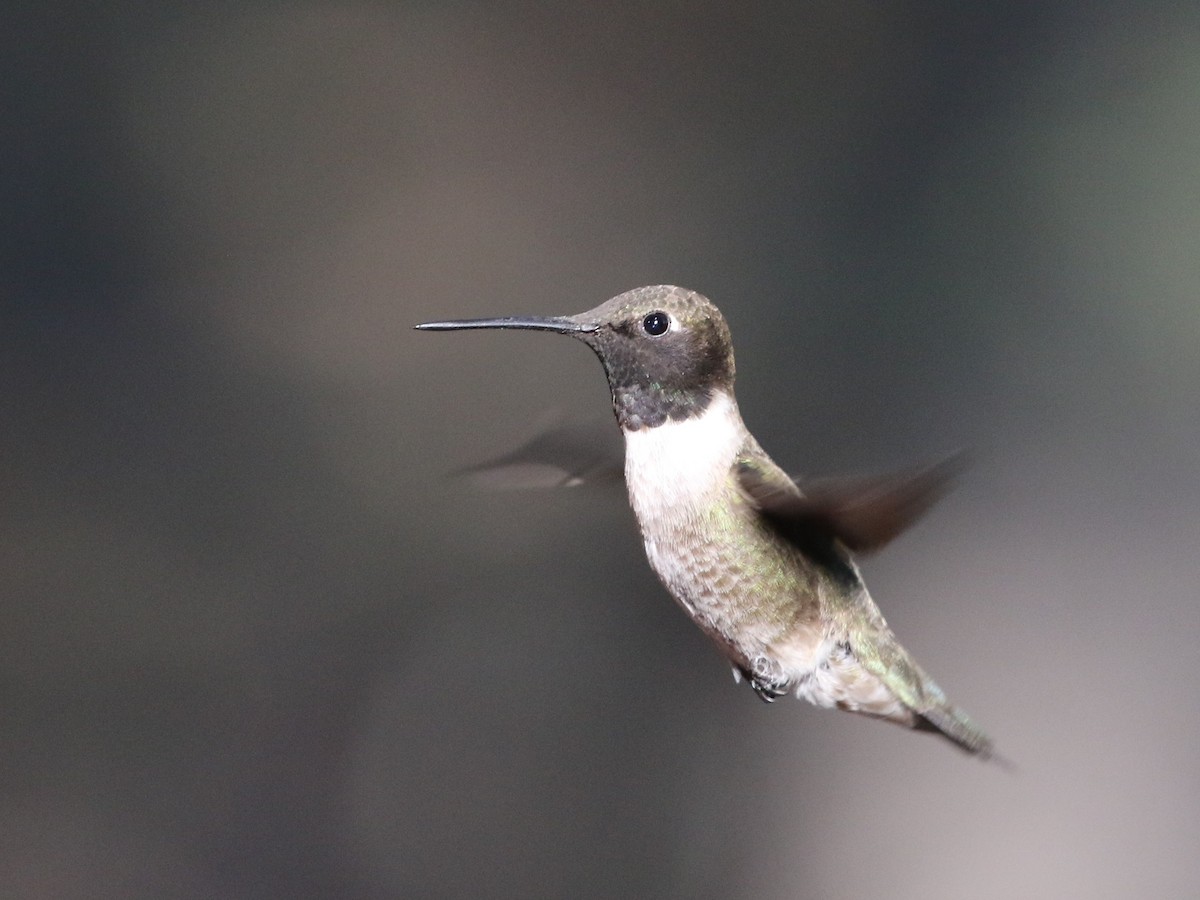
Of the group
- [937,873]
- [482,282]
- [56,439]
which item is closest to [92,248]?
[56,439]

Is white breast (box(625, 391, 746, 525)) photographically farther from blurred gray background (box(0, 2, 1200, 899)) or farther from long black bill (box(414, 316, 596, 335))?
blurred gray background (box(0, 2, 1200, 899))

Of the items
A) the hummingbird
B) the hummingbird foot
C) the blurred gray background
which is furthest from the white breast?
the blurred gray background

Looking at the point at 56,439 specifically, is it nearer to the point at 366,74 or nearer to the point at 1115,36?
the point at 366,74

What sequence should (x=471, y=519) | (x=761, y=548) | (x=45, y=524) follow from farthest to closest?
(x=471, y=519), (x=45, y=524), (x=761, y=548)

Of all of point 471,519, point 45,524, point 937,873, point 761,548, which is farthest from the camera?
point 471,519

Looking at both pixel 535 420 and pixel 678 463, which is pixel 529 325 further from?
pixel 535 420

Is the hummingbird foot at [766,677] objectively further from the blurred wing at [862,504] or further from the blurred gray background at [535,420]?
the blurred gray background at [535,420]

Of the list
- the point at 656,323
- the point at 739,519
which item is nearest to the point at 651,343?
the point at 656,323
